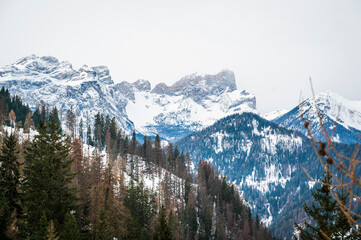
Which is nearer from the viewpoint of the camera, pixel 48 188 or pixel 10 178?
pixel 48 188

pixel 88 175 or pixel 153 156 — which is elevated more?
pixel 153 156

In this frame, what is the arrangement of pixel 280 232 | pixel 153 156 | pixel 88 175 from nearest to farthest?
1. pixel 88 175
2. pixel 153 156
3. pixel 280 232

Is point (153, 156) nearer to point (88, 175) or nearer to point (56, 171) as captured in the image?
point (88, 175)

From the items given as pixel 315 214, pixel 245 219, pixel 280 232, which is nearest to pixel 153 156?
pixel 245 219

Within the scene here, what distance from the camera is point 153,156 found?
8638cm

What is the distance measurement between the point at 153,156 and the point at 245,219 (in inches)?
1440

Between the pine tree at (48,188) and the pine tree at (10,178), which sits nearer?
the pine tree at (48,188)

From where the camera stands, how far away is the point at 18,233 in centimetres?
1981

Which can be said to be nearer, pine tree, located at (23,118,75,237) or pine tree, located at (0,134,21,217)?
pine tree, located at (23,118,75,237)

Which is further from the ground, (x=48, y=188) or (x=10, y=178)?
(x=10, y=178)

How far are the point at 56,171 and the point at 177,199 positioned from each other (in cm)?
6209

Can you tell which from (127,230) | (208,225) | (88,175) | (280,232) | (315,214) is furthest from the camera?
(280,232)

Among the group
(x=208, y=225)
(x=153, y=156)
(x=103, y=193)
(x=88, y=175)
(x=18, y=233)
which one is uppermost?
(x=153, y=156)

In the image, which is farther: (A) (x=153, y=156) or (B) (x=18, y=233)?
(A) (x=153, y=156)
